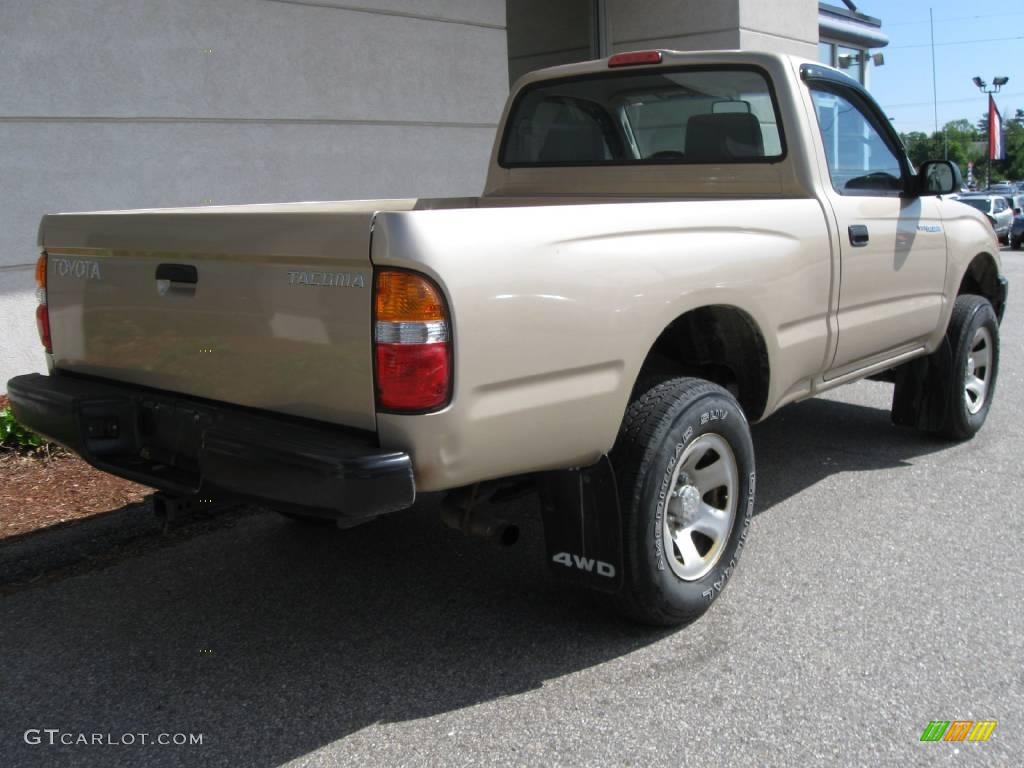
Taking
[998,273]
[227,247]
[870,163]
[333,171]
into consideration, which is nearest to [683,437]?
[227,247]

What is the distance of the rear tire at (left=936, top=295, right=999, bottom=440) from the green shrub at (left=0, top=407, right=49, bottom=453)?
5049 millimetres

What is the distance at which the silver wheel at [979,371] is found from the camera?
20.0ft

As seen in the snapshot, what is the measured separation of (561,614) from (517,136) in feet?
8.86

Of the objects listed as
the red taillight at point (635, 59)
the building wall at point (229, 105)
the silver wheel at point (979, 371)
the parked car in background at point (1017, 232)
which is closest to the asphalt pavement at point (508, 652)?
the silver wheel at point (979, 371)

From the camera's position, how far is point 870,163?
203 inches

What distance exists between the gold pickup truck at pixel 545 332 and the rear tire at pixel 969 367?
89 centimetres

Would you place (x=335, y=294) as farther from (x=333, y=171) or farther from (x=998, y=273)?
(x=333, y=171)

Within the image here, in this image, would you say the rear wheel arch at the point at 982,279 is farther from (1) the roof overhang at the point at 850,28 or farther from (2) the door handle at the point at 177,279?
(1) the roof overhang at the point at 850,28

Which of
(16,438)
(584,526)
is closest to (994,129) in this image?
(16,438)

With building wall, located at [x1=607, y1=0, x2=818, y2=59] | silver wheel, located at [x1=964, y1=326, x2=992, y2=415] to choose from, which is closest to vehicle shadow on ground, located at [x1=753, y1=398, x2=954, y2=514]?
silver wheel, located at [x1=964, y1=326, x2=992, y2=415]

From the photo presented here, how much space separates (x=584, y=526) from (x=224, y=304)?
53.7 inches

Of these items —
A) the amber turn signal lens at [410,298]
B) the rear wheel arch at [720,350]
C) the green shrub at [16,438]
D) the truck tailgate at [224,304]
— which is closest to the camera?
the amber turn signal lens at [410,298]

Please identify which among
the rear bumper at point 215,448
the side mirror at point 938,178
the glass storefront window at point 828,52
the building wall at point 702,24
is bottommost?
the rear bumper at point 215,448

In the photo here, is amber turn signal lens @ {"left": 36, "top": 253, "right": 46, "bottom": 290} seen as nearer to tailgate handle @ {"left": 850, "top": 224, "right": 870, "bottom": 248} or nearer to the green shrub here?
the green shrub
